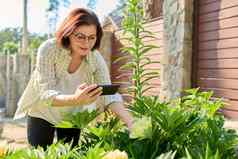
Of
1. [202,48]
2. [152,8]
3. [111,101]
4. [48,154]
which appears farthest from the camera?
[152,8]

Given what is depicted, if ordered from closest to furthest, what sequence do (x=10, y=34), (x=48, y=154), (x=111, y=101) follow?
(x=48, y=154)
(x=111, y=101)
(x=10, y=34)

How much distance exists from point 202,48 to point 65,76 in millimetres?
3912

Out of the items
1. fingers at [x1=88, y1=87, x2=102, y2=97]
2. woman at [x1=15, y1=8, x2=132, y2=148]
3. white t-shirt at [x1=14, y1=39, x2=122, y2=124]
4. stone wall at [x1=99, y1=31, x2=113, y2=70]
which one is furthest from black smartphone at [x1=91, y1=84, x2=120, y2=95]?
stone wall at [x1=99, y1=31, x2=113, y2=70]

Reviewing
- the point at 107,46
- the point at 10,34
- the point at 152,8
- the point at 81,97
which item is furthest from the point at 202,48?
the point at 10,34

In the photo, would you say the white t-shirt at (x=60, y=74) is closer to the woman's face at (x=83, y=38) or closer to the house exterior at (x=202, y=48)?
the woman's face at (x=83, y=38)

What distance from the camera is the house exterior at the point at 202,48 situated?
16.3 ft

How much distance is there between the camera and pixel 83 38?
5.27ft

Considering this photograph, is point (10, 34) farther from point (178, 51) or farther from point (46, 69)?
point (46, 69)

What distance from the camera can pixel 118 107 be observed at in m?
1.49

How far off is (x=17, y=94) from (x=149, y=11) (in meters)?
3.14

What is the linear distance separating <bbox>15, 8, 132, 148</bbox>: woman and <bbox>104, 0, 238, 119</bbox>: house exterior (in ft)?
10.8

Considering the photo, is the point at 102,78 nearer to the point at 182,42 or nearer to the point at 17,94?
the point at 182,42

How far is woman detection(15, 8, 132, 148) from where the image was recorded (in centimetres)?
152

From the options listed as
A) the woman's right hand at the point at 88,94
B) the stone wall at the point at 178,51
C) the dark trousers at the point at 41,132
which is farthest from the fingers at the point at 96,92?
the stone wall at the point at 178,51
